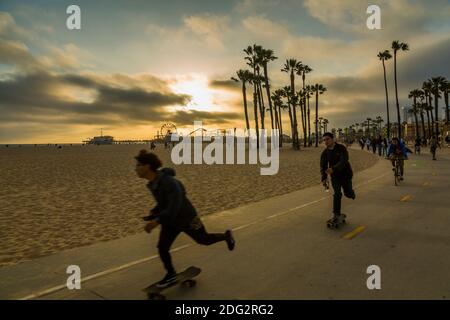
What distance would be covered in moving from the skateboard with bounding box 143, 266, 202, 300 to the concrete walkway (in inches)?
5.7

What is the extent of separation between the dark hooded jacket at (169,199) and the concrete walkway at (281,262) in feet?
3.40

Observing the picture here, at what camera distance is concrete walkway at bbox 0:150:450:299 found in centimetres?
451

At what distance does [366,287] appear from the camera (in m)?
4.52

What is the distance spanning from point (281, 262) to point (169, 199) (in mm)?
2441

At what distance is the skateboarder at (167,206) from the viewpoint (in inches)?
162

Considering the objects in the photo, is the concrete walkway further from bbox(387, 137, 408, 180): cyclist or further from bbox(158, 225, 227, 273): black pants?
bbox(387, 137, 408, 180): cyclist

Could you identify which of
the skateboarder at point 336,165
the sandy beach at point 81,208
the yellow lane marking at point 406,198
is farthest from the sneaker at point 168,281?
the yellow lane marking at point 406,198

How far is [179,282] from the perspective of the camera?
4.50m

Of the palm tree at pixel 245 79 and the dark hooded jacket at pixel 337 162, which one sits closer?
the dark hooded jacket at pixel 337 162

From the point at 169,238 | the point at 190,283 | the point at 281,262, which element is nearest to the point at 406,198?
the point at 281,262

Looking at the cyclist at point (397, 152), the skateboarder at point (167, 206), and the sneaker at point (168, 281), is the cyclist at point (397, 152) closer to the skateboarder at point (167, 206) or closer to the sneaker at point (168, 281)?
the skateboarder at point (167, 206)
